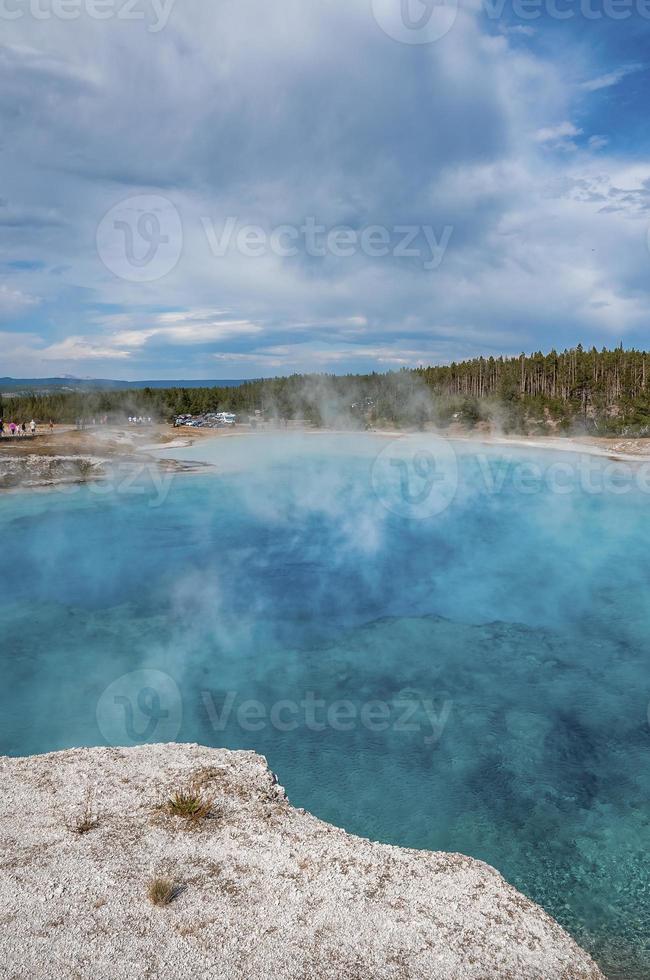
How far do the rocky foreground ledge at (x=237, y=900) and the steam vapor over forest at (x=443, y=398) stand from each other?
47.5m

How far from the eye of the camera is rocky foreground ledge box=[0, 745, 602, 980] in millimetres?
4855

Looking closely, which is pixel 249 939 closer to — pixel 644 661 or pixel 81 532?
pixel 644 661

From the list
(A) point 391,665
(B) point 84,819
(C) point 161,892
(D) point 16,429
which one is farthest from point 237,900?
(D) point 16,429

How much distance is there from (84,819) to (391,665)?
24.2 feet

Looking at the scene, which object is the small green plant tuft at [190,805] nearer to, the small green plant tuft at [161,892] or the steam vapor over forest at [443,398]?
the small green plant tuft at [161,892]

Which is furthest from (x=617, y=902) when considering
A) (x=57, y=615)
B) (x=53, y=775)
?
(x=57, y=615)

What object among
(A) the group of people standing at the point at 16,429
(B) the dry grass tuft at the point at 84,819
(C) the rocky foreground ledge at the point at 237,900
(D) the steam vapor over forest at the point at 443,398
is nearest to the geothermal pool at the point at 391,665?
(C) the rocky foreground ledge at the point at 237,900

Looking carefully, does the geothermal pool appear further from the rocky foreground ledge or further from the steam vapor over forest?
the steam vapor over forest

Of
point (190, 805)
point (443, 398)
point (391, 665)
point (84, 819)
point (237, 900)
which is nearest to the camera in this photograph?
point (237, 900)

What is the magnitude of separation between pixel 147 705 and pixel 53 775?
3.70 meters

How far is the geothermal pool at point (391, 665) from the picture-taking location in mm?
8273

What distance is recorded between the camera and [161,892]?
534 centimetres

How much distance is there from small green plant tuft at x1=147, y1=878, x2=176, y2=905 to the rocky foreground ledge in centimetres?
4

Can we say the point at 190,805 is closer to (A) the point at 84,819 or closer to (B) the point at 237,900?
(A) the point at 84,819
